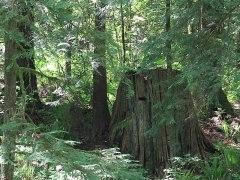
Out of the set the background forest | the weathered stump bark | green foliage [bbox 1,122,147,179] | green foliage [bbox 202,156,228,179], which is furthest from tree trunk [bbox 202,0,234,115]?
green foliage [bbox 1,122,147,179]

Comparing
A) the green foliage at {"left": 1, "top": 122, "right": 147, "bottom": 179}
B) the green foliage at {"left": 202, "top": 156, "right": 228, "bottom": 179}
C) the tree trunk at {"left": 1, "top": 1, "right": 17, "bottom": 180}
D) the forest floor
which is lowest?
the green foliage at {"left": 202, "top": 156, "right": 228, "bottom": 179}

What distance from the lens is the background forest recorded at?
93.7 inches

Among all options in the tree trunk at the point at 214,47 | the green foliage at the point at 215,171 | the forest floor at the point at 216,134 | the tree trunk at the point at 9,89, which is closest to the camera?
the tree trunk at the point at 9,89

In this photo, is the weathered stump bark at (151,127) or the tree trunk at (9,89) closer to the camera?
the tree trunk at (9,89)

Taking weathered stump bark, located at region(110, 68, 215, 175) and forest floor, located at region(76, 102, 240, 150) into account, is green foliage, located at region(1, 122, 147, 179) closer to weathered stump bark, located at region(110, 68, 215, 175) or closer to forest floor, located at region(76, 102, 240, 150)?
weathered stump bark, located at region(110, 68, 215, 175)

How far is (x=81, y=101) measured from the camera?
23.3ft

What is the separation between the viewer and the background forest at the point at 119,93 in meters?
2.38

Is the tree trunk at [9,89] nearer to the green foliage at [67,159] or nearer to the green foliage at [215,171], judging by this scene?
the green foliage at [67,159]

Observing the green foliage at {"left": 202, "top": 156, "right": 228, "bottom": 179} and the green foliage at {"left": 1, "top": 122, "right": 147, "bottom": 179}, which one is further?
the green foliage at {"left": 202, "top": 156, "right": 228, "bottom": 179}

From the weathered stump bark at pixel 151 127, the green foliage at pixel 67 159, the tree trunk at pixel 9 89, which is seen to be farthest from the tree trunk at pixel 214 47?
the tree trunk at pixel 9 89

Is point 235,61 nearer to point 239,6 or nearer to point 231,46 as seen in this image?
point 231,46

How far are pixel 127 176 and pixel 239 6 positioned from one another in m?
2.92

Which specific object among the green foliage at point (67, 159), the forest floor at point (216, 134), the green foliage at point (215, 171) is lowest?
the green foliage at point (215, 171)

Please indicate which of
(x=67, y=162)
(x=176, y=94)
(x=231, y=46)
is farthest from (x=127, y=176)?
(x=176, y=94)
